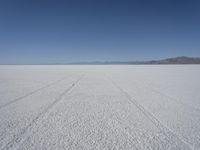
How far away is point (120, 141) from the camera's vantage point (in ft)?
7.29

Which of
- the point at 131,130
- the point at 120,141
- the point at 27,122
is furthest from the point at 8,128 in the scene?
the point at 131,130

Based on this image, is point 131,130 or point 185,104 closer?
point 131,130

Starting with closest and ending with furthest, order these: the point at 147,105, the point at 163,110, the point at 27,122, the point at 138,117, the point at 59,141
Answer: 1. the point at 59,141
2. the point at 27,122
3. the point at 138,117
4. the point at 163,110
5. the point at 147,105

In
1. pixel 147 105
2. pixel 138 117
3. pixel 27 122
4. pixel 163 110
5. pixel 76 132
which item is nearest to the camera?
pixel 76 132

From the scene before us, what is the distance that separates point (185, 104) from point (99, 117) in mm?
2733

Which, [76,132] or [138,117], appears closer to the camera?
[76,132]

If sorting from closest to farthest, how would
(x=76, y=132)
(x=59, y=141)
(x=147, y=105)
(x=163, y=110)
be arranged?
(x=59, y=141) < (x=76, y=132) < (x=163, y=110) < (x=147, y=105)

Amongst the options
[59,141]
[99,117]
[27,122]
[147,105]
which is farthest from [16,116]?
[147,105]

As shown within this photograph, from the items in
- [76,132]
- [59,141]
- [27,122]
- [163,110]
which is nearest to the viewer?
[59,141]

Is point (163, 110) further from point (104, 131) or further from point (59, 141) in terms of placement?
point (59, 141)

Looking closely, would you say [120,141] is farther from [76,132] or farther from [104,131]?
[76,132]

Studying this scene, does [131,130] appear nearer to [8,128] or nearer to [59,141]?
[59,141]

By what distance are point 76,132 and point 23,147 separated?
832mm

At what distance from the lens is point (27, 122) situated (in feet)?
9.33
